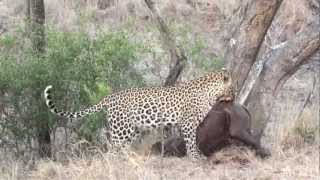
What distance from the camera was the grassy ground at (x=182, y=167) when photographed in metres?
9.40

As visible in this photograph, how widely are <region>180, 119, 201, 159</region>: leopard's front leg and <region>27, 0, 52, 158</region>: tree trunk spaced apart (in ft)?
6.15

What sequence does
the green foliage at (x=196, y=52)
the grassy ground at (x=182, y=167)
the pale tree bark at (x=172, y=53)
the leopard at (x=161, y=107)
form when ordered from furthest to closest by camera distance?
the green foliage at (x=196, y=52) → the pale tree bark at (x=172, y=53) → the leopard at (x=161, y=107) → the grassy ground at (x=182, y=167)

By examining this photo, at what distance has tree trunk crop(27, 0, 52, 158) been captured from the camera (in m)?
12.0

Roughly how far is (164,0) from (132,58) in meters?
9.87

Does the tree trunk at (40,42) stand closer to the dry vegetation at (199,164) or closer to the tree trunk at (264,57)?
the dry vegetation at (199,164)

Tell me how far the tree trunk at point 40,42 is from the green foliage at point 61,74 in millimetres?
112

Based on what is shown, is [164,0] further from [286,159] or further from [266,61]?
[286,159]

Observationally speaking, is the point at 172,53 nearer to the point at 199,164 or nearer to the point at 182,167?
the point at 199,164

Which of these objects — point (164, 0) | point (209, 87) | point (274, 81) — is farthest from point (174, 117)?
point (164, 0)

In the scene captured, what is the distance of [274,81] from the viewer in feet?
39.3

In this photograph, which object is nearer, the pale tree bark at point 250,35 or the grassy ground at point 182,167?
the grassy ground at point 182,167

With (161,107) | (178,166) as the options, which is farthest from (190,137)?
(178,166)

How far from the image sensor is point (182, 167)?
410 inches

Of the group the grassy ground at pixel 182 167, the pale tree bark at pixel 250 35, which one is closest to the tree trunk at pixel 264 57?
the pale tree bark at pixel 250 35
